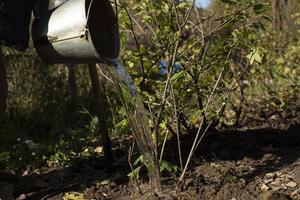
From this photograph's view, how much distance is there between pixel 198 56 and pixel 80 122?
2.48 metres

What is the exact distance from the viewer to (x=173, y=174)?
3648mm

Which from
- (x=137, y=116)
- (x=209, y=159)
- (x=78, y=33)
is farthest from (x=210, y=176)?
(x=78, y=33)

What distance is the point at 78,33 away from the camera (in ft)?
9.89

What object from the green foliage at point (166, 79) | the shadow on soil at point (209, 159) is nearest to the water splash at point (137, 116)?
the green foliage at point (166, 79)

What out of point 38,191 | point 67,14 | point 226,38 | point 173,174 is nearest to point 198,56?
point 226,38

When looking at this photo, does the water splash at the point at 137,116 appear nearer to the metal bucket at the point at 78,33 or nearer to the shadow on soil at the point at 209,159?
the metal bucket at the point at 78,33

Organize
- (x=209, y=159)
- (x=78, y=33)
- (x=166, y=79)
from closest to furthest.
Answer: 1. (x=78, y=33)
2. (x=166, y=79)
3. (x=209, y=159)

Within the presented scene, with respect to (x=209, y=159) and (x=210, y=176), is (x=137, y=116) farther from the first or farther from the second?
(x=209, y=159)

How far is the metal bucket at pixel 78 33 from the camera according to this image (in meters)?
3.03

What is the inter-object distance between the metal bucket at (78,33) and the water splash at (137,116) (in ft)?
0.34

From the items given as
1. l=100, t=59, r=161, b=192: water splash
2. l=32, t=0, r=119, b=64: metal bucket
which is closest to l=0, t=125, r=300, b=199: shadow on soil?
Answer: l=100, t=59, r=161, b=192: water splash

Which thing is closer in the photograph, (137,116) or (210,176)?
(137,116)

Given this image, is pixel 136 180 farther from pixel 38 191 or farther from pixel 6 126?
pixel 6 126

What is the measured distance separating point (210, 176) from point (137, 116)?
0.62 meters
